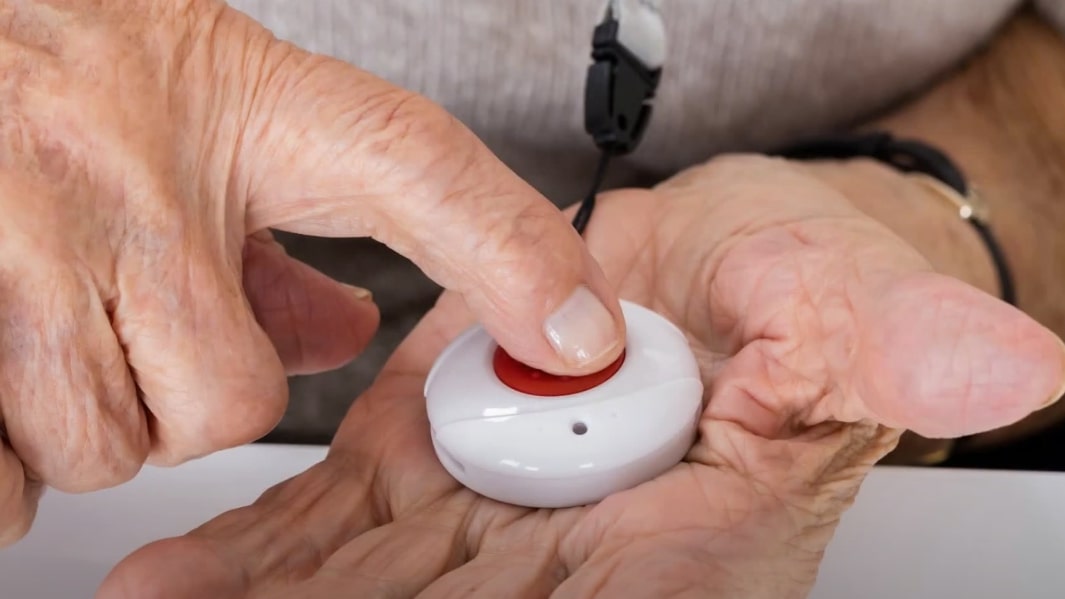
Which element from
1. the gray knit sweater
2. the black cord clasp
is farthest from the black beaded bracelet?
the black cord clasp

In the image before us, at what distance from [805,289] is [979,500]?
19cm

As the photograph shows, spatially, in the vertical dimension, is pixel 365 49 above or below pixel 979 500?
above

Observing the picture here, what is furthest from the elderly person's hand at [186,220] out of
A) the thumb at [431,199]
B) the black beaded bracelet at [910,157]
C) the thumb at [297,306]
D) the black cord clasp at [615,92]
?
the black beaded bracelet at [910,157]

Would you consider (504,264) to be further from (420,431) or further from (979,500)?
(979,500)

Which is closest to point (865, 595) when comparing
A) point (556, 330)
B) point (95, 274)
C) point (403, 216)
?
point (556, 330)

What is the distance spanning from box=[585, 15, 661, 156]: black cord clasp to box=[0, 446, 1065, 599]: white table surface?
324 millimetres

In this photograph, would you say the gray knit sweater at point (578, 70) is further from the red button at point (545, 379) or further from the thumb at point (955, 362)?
the thumb at point (955, 362)

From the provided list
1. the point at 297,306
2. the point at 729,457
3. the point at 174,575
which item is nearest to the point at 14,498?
the point at 174,575

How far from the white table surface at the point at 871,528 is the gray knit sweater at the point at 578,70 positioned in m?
0.25

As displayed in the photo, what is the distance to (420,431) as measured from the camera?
590 mm

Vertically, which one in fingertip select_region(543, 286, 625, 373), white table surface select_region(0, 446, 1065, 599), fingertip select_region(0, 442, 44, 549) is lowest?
white table surface select_region(0, 446, 1065, 599)

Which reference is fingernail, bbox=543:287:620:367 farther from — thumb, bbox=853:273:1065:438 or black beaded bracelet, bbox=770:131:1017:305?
black beaded bracelet, bbox=770:131:1017:305

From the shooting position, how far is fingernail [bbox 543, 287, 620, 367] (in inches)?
20.0

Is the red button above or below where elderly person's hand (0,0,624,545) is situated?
below
